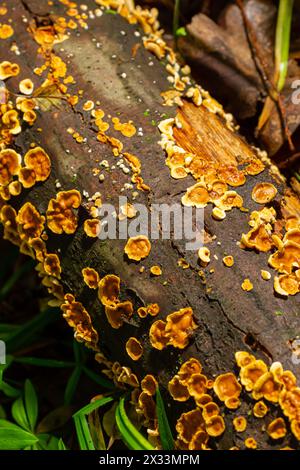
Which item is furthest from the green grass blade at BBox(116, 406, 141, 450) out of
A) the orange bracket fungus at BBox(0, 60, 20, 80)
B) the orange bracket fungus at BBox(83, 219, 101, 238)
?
the orange bracket fungus at BBox(0, 60, 20, 80)

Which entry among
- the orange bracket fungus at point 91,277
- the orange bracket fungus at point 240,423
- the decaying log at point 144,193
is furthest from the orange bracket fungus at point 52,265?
the orange bracket fungus at point 240,423

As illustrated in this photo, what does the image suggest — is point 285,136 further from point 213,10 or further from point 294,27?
point 213,10

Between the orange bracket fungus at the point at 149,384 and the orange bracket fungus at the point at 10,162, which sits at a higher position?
the orange bracket fungus at the point at 10,162

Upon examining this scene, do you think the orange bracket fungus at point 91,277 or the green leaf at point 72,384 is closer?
the orange bracket fungus at point 91,277

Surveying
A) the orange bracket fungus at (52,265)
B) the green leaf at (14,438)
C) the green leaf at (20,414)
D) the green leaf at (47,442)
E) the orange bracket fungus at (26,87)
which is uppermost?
the orange bracket fungus at (26,87)

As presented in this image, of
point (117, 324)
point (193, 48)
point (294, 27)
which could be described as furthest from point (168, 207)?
point (294, 27)

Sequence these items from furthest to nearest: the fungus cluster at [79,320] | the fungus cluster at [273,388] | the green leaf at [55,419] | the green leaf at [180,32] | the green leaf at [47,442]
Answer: the green leaf at [180,32]
the green leaf at [55,419]
the green leaf at [47,442]
the fungus cluster at [79,320]
the fungus cluster at [273,388]

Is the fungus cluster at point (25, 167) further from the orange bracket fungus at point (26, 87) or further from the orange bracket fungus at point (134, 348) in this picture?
the orange bracket fungus at point (134, 348)
